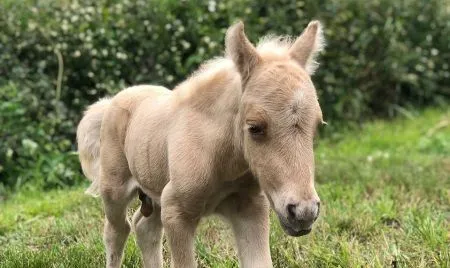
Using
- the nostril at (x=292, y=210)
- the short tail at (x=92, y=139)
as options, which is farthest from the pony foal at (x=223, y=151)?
the short tail at (x=92, y=139)

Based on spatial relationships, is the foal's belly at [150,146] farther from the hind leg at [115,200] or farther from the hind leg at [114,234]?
the hind leg at [114,234]

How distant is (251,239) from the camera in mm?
3805

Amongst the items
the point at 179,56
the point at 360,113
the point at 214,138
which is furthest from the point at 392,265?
the point at 360,113

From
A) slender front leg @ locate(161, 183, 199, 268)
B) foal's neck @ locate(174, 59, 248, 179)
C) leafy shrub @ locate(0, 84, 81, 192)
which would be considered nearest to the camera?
foal's neck @ locate(174, 59, 248, 179)

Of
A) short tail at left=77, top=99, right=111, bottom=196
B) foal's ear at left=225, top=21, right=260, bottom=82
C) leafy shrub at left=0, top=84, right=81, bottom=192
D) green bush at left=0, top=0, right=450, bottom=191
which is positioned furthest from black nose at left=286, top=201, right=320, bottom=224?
green bush at left=0, top=0, right=450, bottom=191

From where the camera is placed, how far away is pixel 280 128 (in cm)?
319

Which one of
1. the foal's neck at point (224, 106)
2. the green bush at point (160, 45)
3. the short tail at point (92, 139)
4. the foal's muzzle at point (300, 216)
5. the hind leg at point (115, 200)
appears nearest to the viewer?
the foal's muzzle at point (300, 216)

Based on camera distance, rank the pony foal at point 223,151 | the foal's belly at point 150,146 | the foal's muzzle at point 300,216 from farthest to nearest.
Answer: the foal's belly at point 150,146 → the pony foal at point 223,151 → the foal's muzzle at point 300,216

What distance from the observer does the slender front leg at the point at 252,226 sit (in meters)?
3.79

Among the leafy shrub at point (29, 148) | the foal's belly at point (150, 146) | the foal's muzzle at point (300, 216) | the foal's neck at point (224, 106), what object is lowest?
the leafy shrub at point (29, 148)

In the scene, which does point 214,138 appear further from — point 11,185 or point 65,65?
point 65,65

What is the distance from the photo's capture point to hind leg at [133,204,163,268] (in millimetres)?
4457

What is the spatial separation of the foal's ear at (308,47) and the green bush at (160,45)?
5.09 meters

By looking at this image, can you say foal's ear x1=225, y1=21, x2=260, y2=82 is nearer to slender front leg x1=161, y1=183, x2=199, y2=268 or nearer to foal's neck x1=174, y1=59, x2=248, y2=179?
foal's neck x1=174, y1=59, x2=248, y2=179
